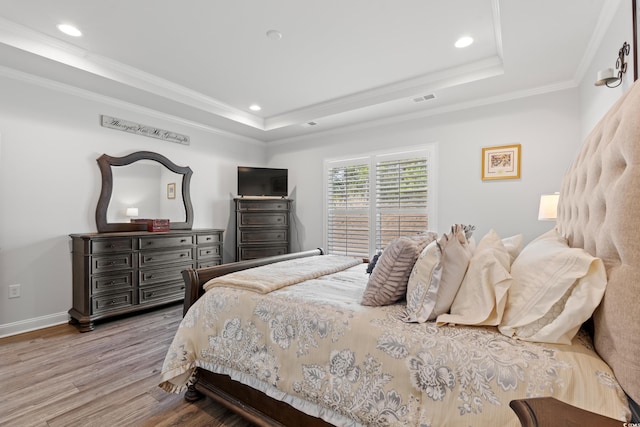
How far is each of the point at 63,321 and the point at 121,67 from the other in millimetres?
2832

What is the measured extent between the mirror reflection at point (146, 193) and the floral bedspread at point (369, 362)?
8.35 ft

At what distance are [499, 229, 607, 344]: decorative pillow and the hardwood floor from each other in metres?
1.58

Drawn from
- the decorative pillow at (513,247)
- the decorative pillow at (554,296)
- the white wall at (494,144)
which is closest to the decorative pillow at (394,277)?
the decorative pillow at (554,296)

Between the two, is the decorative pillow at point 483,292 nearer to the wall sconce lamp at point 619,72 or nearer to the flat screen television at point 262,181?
the wall sconce lamp at point 619,72

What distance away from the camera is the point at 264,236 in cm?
486

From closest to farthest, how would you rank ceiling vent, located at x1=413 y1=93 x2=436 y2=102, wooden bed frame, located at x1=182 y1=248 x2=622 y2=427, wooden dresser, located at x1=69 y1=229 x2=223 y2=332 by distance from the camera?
wooden bed frame, located at x1=182 y1=248 x2=622 y2=427 < wooden dresser, located at x1=69 y1=229 x2=223 y2=332 < ceiling vent, located at x1=413 y1=93 x2=436 y2=102

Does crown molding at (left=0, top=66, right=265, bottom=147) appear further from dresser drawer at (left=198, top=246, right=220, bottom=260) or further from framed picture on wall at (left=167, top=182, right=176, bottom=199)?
dresser drawer at (left=198, top=246, right=220, bottom=260)

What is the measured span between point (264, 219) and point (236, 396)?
10.9ft

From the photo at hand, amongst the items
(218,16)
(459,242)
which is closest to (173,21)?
(218,16)

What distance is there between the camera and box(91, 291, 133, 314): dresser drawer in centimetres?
315

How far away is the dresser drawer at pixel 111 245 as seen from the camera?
3168mm

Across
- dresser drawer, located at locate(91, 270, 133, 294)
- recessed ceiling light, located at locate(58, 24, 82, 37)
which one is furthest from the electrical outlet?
recessed ceiling light, located at locate(58, 24, 82, 37)

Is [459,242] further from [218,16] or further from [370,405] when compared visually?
[218,16]

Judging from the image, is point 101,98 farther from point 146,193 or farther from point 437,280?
point 437,280
